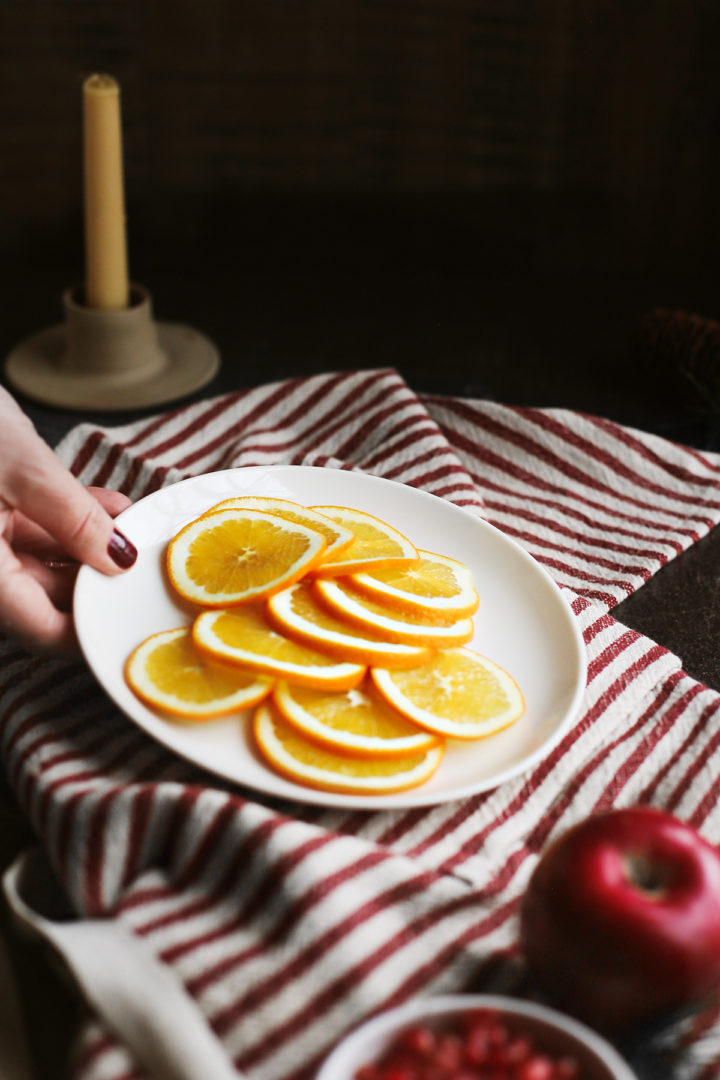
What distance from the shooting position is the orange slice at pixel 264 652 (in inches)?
34.4

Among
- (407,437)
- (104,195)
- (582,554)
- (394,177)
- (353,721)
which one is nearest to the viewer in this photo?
(353,721)

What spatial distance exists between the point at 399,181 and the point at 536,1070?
1.68 m

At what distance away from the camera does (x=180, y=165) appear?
6.32 feet

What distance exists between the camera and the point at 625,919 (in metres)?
0.68

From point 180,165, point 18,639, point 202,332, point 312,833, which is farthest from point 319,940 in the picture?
point 180,165

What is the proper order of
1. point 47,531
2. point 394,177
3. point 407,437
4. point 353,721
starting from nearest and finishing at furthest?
point 353,721 < point 47,531 < point 407,437 < point 394,177

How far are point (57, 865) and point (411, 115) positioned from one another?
151 cm

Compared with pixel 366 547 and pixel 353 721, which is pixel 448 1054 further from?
pixel 366 547

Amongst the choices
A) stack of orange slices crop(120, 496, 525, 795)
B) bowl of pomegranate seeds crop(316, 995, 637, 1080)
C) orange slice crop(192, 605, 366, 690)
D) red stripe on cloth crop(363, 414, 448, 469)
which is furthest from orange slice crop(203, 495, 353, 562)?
bowl of pomegranate seeds crop(316, 995, 637, 1080)

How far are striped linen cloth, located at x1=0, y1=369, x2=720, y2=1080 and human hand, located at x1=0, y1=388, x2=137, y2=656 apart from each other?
0.06 m

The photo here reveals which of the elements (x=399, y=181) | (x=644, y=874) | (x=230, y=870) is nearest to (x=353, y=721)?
(x=230, y=870)

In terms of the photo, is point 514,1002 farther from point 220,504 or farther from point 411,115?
point 411,115

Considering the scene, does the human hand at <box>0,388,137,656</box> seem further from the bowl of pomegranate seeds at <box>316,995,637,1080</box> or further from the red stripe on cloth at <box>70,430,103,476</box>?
the bowl of pomegranate seeds at <box>316,995,637,1080</box>

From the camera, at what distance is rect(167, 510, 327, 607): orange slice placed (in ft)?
3.16
